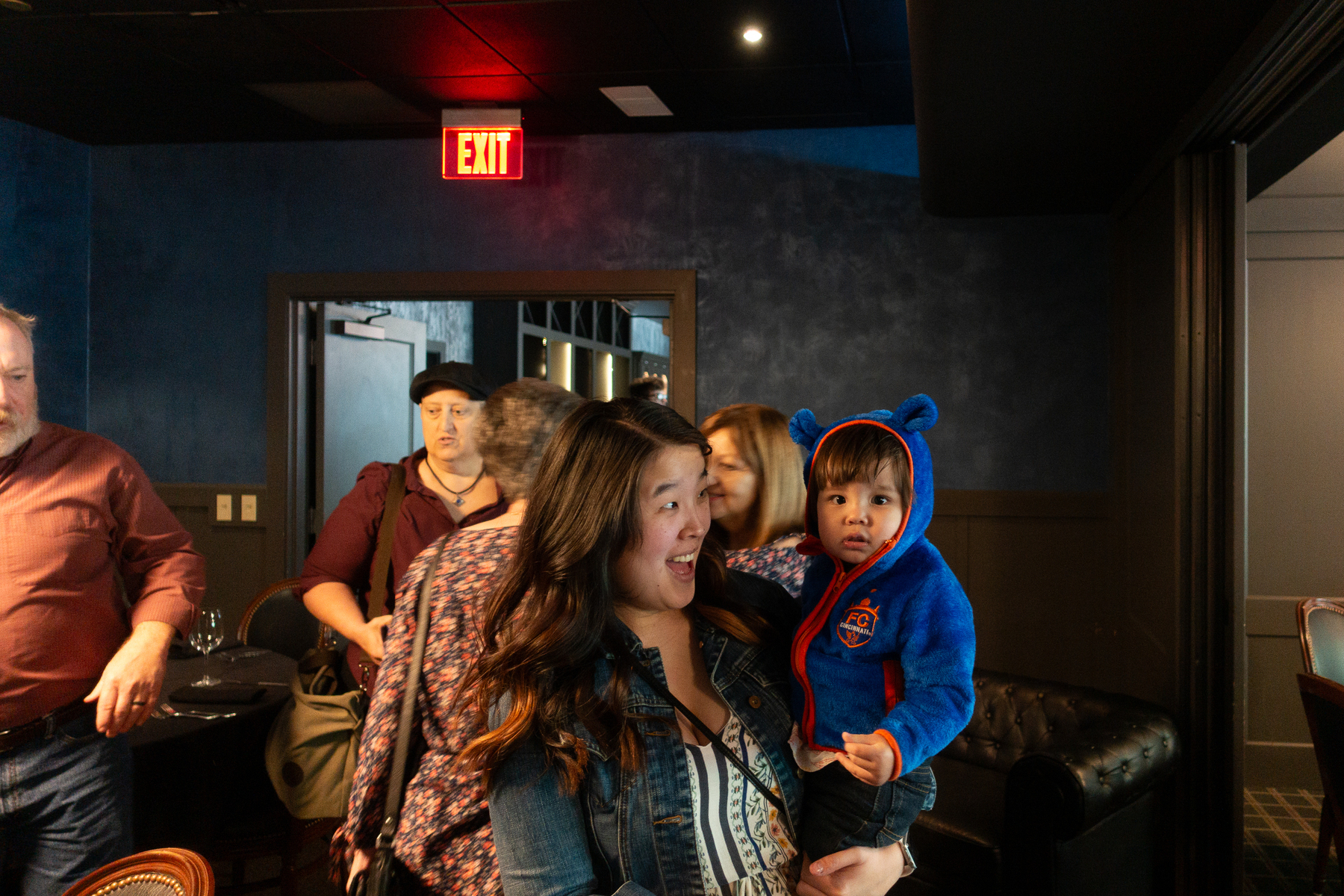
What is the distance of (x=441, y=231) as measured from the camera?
4.61 m

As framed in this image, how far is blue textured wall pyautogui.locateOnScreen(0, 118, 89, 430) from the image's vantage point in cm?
437

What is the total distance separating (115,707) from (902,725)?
1644 mm

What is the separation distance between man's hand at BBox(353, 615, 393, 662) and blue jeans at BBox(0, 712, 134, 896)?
603 millimetres

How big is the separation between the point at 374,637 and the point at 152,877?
934mm

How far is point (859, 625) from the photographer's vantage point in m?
1.48

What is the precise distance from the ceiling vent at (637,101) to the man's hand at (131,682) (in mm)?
2760

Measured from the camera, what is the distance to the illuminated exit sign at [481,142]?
412 cm

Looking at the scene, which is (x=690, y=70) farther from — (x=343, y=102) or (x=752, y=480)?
(x=752, y=480)

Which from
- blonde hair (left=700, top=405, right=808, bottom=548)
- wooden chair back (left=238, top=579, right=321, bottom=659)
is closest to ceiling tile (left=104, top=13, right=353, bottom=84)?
wooden chair back (left=238, top=579, right=321, bottom=659)

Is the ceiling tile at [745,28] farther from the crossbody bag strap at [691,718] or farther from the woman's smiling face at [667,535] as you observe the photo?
the crossbody bag strap at [691,718]

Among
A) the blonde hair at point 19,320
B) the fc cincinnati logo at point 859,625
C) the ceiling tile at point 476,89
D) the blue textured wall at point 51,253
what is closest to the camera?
the fc cincinnati logo at point 859,625

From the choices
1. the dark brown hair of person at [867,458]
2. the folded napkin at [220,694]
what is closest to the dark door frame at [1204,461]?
the dark brown hair of person at [867,458]

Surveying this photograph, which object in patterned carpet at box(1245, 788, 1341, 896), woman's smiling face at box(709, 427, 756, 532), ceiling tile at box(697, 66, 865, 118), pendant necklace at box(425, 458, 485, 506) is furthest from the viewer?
ceiling tile at box(697, 66, 865, 118)

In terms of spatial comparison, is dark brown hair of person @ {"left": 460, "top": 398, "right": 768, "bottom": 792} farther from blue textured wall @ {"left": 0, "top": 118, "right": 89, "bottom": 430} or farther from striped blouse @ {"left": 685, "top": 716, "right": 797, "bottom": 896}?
blue textured wall @ {"left": 0, "top": 118, "right": 89, "bottom": 430}
